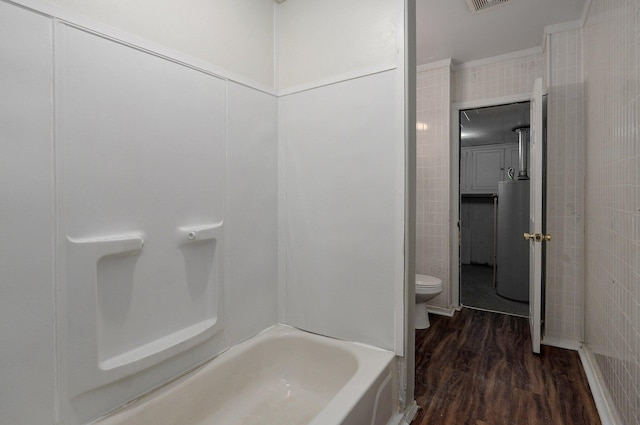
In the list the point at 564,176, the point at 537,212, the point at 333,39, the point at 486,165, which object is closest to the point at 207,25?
the point at 333,39

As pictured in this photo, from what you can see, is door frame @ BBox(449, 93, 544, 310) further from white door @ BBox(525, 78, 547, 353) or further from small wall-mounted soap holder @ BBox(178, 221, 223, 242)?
small wall-mounted soap holder @ BBox(178, 221, 223, 242)

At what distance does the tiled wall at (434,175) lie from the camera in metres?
3.16

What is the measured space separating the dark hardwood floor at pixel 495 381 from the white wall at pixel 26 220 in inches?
64.2

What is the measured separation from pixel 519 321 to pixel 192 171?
314 cm

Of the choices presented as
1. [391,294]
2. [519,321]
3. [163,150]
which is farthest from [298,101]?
[519,321]

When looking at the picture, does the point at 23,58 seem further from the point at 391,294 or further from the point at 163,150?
the point at 391,294

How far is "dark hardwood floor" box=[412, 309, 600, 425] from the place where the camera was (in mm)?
1732

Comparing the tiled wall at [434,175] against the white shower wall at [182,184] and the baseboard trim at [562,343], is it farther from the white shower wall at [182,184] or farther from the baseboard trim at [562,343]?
the white shower wall at [182,184]

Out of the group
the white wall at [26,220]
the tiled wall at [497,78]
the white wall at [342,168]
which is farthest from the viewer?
the tiled wall at [497,78]

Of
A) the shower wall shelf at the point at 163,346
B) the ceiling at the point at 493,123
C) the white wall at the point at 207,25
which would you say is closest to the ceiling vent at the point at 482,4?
the ceiling at the point at 493,123

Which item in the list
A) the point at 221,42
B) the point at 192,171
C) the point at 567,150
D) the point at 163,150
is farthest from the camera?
the point at 567,150

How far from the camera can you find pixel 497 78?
10.00ft

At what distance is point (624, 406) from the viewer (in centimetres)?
145

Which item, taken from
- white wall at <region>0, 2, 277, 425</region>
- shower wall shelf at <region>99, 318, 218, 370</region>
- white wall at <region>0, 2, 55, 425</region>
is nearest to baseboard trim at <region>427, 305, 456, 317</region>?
white wall at <region>0, 2, 277, 425</region>
